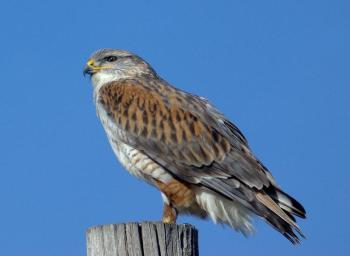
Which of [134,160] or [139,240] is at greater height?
[134,160]

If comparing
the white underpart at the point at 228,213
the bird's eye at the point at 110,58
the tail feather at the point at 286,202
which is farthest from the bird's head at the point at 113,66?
the tail feather at the point at 286,202

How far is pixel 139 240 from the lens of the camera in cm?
481

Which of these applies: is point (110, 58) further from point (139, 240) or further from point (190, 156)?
point (139, 240)

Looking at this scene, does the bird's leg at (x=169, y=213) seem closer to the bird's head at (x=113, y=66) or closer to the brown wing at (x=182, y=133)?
the brown wing at (x=182, y=133)

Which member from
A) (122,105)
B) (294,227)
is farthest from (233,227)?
(122,105)

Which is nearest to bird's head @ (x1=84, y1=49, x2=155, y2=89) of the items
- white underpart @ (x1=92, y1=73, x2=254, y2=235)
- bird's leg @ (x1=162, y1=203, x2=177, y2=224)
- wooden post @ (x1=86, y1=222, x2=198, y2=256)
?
white underpart @ (x1=92, y1=73, x2=254, y2=235)

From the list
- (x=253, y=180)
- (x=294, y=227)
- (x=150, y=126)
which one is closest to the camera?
(x=294, y=227)

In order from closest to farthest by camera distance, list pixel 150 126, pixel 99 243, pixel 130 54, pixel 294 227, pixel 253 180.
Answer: pixel 99 243 → pixel 294 227 → pixel 253 180 → pixel 150 126 → pixel 130 54

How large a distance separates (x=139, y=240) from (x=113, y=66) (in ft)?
16.3

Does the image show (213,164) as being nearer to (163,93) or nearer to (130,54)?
(163,93)

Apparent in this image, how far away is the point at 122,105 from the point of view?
335 inches

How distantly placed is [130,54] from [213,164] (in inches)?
97.1

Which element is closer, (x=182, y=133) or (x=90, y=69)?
(x=182, y=133)

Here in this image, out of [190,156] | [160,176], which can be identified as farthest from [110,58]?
[160,176]
